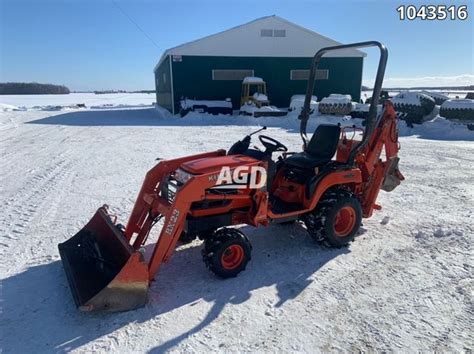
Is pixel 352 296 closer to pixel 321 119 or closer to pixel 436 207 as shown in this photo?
pixel 436 207

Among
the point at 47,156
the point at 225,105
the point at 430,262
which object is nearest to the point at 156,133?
the point at 47,156

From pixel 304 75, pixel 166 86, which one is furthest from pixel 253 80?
pixel 166 86

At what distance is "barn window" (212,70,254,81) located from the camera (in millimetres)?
21000

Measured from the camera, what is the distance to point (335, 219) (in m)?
4.09

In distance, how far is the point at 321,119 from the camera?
1606 cm

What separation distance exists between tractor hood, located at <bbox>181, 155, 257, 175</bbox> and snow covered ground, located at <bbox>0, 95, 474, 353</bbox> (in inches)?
40.1

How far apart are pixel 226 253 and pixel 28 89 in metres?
76.8

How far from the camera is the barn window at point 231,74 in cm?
2100

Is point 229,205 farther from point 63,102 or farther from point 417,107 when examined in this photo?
point 63,102

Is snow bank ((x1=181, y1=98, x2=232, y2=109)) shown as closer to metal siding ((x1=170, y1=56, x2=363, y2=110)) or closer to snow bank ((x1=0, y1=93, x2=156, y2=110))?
metal siding ((x1=170, y1=56, x2=363, y2=110))

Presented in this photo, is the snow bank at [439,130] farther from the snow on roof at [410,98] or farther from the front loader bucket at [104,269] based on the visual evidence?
the front loader bucket at [104,269]

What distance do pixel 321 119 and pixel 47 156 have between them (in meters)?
11.1

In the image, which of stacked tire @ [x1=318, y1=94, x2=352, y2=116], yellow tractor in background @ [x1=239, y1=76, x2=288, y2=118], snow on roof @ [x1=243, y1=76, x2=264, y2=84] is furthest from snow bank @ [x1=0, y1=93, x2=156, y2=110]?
stacked tire @ [x1=318, y1=94, x2=352, y2=116]

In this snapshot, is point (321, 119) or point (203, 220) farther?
point (321, 119)
